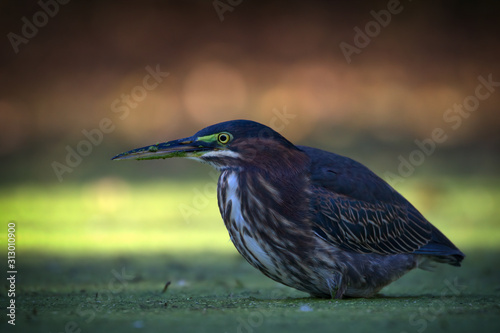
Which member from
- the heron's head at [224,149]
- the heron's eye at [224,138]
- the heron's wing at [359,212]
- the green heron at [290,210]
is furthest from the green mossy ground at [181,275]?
the heron's eye at [224,138]

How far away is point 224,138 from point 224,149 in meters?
0.06

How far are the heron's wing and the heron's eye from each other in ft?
1.81

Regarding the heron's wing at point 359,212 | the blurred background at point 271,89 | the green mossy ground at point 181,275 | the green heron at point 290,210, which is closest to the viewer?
the green mossy ground at point 181,275

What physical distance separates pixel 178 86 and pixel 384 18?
136 inches

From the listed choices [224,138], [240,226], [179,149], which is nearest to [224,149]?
[224,138]

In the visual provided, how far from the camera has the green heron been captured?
411 cm

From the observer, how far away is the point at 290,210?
13.6 ft

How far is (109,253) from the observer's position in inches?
253

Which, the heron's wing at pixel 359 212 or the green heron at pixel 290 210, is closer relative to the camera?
the green heron at pixel 290 210

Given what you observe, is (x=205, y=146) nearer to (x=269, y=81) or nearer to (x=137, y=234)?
(x=137, y=234)

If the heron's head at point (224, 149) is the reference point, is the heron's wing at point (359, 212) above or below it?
below

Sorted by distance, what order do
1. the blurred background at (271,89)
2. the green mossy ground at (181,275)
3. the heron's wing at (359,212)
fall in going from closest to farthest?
the green mossy ground at (181,275) < the heron's wing at (359,212) < the blurred background at (271,89)

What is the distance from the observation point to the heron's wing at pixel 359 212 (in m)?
4.24

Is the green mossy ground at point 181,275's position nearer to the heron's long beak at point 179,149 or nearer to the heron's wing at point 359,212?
the heron's wing at point 359,212
